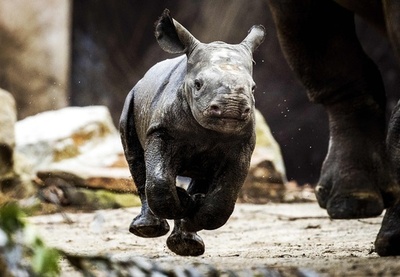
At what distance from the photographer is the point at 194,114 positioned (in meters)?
3.71

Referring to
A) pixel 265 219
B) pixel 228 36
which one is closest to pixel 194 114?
pixel 265 219

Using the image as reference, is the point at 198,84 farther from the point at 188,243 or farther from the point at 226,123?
the point at 188,243

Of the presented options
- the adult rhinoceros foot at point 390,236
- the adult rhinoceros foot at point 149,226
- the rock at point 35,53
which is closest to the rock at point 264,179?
the rock at point 35,53

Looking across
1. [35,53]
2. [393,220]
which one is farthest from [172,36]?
[35,53]

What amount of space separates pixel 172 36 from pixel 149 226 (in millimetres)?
831

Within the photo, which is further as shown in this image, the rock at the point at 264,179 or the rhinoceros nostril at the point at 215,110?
the rock at the point at 264,179

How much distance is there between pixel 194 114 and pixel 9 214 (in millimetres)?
1452

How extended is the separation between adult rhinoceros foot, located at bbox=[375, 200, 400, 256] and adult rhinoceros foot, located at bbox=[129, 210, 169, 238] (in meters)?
1.00

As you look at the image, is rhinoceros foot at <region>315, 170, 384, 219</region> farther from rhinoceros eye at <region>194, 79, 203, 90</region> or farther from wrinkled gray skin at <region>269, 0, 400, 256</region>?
rhinoceros eye at <region>194, 79, 203, 90</region>

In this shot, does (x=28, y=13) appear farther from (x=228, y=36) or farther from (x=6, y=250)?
(x=6, y=250)

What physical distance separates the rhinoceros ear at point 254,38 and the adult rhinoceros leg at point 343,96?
169 centimetres

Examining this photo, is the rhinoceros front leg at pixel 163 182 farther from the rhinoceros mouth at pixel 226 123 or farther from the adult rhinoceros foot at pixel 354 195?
the adult rhinoceros foot at pixel 354 195

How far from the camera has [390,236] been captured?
3648 millimetres

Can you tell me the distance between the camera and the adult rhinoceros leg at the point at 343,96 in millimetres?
5871
